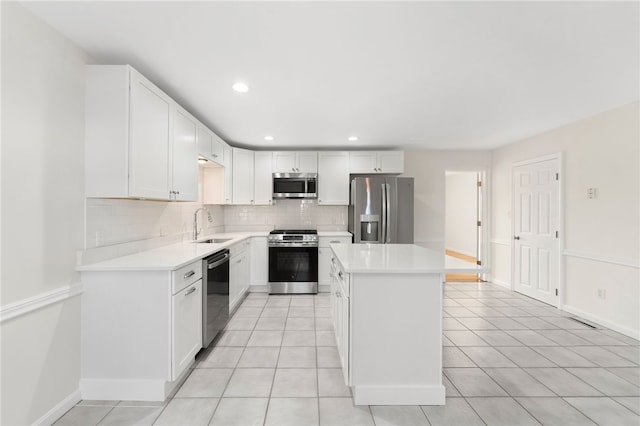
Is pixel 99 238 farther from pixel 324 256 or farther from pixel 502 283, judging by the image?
pixel 502 283

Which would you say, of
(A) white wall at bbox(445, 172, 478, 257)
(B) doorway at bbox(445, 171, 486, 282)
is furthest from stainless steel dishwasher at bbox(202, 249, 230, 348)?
(A) white wall at bbox(445, 172, 478, 257)

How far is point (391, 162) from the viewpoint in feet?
16.3

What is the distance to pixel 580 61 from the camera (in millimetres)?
2176

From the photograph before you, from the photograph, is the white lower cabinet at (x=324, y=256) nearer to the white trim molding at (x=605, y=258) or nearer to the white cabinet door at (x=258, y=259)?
the white cabinet door at (x=258, y=259)

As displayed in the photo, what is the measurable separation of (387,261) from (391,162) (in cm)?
315

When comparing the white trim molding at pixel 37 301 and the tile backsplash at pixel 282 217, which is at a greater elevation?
the tile backsplash at pixel 282 217

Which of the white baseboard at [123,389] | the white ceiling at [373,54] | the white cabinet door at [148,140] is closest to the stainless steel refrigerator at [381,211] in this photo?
the white ceiling at [373,54]

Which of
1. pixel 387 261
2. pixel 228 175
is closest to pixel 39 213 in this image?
pixel 387 261

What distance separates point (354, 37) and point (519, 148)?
4.18m

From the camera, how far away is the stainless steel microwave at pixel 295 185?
15.9 feet

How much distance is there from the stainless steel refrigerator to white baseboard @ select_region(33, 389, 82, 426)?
11.6ft

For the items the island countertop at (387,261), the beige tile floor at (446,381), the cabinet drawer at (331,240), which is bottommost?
the beige tile floor at (446,381)

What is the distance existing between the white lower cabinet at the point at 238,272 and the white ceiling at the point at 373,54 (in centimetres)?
173

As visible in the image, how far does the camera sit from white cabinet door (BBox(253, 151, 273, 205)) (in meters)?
4.91
